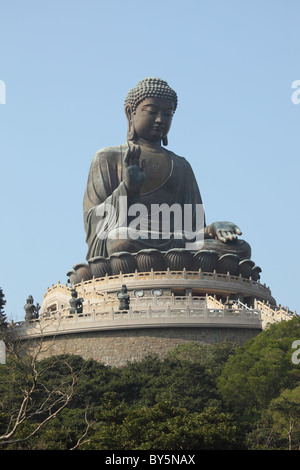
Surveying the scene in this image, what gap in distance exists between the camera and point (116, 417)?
728 inches

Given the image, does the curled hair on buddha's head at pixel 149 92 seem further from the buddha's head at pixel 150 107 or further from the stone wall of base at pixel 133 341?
the stone wall of base at pixel 133 341

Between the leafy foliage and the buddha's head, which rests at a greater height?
the buddha's head

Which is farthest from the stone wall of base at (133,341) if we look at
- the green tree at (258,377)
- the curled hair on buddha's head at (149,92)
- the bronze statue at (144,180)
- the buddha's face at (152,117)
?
the curled hair on buddha's head at (149,92)

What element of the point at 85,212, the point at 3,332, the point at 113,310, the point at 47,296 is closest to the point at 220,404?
the point at 113,310

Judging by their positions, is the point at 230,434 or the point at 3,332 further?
the point at 3,332

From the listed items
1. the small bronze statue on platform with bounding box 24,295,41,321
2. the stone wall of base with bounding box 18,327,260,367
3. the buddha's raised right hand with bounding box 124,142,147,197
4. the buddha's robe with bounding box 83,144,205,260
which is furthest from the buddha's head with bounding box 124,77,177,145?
the stone wall of base with bounding box 18,327,260,367

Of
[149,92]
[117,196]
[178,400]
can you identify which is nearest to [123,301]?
[178,400]

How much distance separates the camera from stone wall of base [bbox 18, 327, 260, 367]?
25.9m

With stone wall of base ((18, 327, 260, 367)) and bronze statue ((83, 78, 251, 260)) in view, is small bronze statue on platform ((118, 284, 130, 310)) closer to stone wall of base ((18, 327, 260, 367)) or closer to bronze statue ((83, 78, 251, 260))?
stone wall of base ((18, 327, 260, 367))

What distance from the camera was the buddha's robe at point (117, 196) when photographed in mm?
35375

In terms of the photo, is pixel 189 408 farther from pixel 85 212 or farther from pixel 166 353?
pixel 85 212

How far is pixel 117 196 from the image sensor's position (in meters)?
35.4

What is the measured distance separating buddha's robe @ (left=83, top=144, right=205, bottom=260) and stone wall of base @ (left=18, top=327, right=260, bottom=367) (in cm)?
880

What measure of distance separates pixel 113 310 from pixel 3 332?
10.1ft
